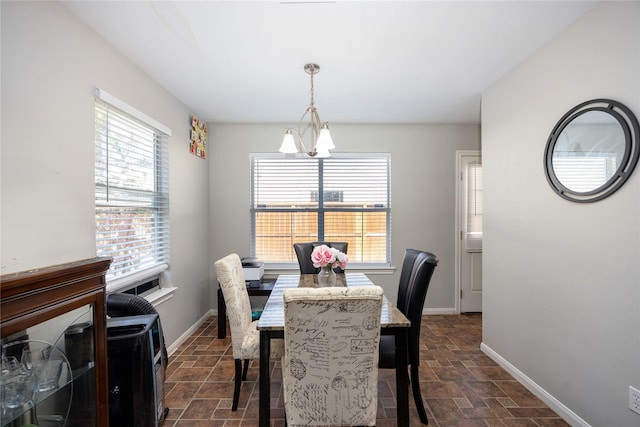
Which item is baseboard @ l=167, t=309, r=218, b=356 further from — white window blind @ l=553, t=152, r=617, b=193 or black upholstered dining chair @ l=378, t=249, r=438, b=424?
white window blind @ l=553, t=152, r=617, b=193

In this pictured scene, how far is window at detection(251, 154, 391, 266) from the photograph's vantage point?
369cm

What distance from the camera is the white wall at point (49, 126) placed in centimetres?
127

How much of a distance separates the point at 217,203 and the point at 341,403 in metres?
2.93

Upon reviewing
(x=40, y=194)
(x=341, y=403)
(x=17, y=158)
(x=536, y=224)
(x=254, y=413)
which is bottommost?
(x=254, y=413)

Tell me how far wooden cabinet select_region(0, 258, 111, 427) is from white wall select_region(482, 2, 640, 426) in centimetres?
255

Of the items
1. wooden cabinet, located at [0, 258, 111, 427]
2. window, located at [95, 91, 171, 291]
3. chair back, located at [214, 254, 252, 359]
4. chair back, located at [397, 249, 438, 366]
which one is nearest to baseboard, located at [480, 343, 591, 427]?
chair back, located at [397, 249, 438, 366]

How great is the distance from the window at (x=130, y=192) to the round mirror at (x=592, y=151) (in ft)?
9.80

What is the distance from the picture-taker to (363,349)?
4.06ft

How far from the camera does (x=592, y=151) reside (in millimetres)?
1621

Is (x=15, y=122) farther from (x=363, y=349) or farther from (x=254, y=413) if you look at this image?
(x=254, y=413)

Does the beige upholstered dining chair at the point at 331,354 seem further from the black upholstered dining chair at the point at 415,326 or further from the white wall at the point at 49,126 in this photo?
the white wall at the point at 49,126

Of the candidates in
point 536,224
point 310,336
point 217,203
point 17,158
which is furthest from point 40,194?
point 536,224

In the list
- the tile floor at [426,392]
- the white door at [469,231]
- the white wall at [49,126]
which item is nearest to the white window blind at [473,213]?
the white door at [469,231]

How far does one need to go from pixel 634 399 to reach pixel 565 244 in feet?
2.76
